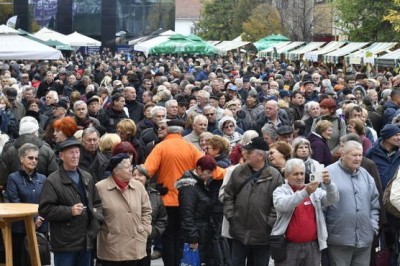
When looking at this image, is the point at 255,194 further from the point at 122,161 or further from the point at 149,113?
the point at 149,113

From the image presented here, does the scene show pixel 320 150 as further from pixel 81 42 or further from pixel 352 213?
pixel 81 42

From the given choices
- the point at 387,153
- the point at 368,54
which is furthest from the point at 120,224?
the point at 368,54

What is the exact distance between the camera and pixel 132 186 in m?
9.67

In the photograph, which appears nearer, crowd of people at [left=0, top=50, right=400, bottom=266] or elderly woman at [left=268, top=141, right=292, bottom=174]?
crowd of people at [left=0, top=50, right=400, bottom=266]

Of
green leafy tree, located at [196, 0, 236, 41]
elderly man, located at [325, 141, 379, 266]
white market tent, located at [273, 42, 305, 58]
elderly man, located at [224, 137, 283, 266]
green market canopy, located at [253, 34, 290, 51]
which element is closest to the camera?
elderly man, located at [325, 141, 379, 266]

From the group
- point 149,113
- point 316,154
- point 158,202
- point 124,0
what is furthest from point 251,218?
point 124,0

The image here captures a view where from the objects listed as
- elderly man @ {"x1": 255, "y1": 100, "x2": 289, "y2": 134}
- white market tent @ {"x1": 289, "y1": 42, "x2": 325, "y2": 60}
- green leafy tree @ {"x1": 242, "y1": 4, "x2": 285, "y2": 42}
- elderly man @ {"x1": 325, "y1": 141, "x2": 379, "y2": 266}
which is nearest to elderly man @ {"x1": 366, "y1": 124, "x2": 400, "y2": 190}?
elderly man @ {"x1": 325, "y1": 141, "x2": 379, "y2": 266}

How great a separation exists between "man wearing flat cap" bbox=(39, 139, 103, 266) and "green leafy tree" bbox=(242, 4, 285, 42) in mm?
64940

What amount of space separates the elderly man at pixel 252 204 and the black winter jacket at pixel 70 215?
135cm

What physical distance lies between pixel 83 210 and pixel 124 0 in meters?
67.2

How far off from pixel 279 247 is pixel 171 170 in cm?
259

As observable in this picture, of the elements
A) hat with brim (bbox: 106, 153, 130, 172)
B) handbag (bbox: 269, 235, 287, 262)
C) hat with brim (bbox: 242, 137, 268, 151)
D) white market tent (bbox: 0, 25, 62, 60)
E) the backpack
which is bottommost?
handbag (bbox: 269, 235, 287, 262)

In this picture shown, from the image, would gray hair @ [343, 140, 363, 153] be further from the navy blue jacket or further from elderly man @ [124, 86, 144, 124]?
elderly man @ [124, 86, 144, 124]

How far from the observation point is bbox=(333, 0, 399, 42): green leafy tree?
53.0m
